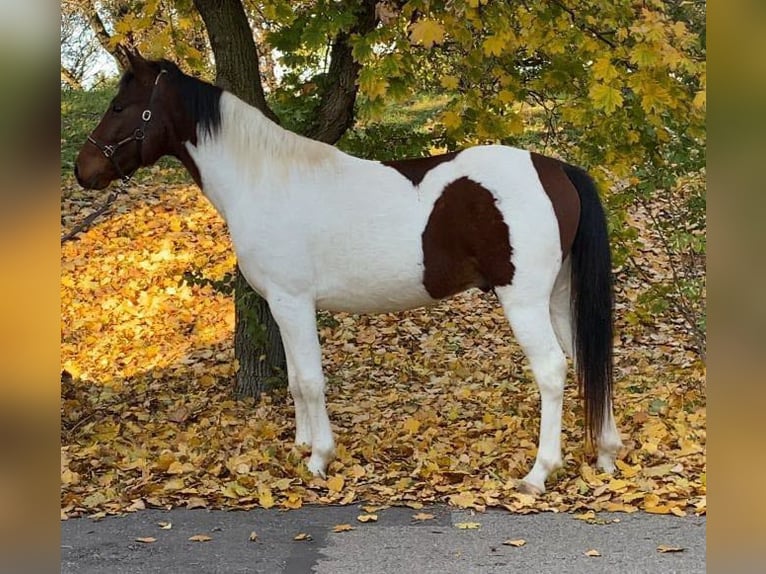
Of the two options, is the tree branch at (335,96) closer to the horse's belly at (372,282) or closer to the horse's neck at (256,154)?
the horse's neck at (256,154)

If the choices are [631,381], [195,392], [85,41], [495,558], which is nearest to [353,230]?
[495,558]

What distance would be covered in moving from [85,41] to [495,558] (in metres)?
15.5

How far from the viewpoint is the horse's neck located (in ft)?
15.8

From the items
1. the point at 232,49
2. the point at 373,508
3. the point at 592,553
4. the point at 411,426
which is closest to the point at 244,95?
the point at 232,49

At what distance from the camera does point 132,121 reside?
15.9ft

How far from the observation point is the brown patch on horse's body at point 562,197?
4457 mm

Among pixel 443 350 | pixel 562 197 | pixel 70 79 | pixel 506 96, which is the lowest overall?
pixel 443 350

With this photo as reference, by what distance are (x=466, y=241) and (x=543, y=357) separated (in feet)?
2.57

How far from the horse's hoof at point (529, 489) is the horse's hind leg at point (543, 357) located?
0.9 inches

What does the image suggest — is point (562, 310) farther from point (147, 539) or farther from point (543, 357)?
point (147, 539)

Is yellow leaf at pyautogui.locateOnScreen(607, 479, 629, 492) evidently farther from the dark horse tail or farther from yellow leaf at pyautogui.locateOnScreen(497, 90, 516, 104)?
yellow leaf at pyautogui.locateOnScreen(497, 90, 516, 104)

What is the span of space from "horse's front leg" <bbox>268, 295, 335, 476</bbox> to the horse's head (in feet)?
4.11

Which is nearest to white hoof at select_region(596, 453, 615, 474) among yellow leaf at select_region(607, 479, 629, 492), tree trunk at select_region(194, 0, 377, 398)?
yellow leaf at select_region(607, 479, 629, 492)
